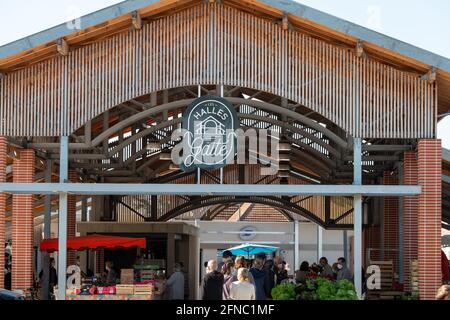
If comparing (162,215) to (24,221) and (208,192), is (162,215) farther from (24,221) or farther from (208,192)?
(208,192)

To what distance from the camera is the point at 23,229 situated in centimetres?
2348

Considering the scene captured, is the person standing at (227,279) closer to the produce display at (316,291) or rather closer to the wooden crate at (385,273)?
the produce display at (316,291)

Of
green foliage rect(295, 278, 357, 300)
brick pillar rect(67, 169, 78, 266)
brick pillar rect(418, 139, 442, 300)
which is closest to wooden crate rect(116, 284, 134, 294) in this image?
green foliage rect(295, 278, 357, 300)

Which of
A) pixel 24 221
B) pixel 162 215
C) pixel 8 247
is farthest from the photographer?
pixel 8 247

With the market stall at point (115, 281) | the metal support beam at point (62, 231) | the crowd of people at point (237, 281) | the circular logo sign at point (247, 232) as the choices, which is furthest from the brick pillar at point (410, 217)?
the circular logo sign at point (247, 232)

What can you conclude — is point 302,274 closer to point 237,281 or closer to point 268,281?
point 268,281

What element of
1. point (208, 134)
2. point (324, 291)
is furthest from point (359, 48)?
point (324, 291)

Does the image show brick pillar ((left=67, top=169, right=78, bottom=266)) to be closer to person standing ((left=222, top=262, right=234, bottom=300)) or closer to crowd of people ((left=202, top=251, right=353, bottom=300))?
crowd of people ((left=202, top=251, right=353, bottom=300))

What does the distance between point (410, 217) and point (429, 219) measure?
3.07m

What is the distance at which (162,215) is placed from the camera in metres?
38.1

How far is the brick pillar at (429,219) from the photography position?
2080cm

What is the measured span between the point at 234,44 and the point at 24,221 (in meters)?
6.57

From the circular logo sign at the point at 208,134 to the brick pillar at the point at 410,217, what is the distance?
5.13 m
